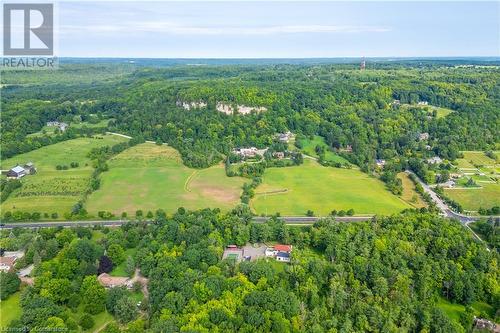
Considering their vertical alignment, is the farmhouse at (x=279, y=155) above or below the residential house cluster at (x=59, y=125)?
below

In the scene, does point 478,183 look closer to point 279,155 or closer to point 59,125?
point 279,155

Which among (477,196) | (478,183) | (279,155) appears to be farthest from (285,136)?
(477,196)

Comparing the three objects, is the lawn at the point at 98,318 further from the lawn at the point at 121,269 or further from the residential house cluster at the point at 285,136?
the residential house cluster at the point at 285,136

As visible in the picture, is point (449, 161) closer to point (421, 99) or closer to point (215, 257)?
point (421, 99)

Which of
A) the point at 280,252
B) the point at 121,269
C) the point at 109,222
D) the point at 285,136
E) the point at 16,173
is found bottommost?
the point at 121,269

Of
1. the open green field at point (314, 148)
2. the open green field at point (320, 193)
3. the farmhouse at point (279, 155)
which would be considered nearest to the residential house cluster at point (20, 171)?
the open green field at point (320, 193)

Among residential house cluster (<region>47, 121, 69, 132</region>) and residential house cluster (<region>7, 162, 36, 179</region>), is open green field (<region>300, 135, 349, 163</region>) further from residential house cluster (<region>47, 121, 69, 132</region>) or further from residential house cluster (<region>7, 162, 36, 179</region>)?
residential house cluster (<region>47, 121, 69, 132</region>)
